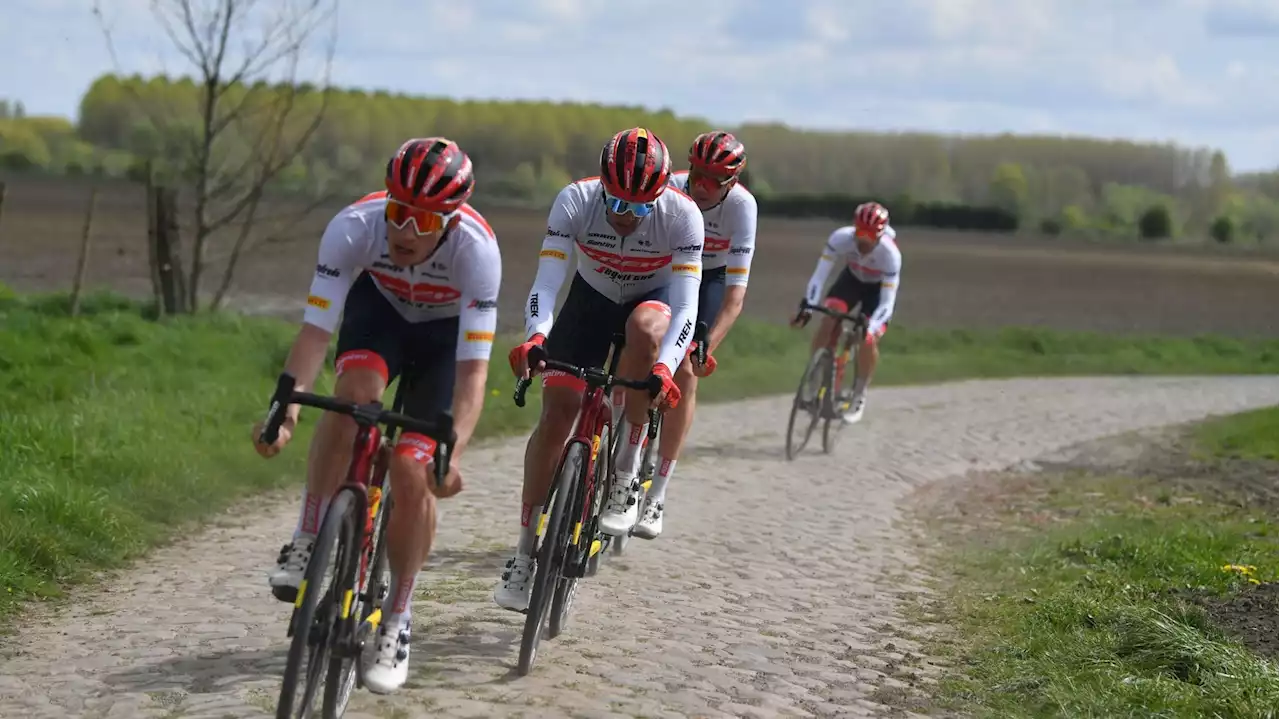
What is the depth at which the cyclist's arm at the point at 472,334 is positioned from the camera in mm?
5883

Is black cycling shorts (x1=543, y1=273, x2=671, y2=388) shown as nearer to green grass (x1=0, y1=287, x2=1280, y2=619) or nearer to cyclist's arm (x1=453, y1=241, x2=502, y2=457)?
cyclist's arm (x1=453, y1=241, x2=502, y2=457)

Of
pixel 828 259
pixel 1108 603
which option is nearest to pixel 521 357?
pixel 1108 603

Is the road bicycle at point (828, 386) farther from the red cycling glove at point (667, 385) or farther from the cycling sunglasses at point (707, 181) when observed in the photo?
the red cycling glove at point (667, 385)

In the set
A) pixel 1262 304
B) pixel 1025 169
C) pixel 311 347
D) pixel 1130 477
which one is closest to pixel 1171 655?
pixel 311 347

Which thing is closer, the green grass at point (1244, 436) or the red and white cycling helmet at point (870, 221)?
the red and white cycling helmet at point (870, 221)

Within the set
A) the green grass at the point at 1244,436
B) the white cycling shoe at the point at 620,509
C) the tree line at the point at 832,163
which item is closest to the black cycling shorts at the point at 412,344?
the white cycling shoe at the point at 620,509

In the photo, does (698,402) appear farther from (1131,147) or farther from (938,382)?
(1131,147)

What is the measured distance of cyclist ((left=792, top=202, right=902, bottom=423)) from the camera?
14.8 meters

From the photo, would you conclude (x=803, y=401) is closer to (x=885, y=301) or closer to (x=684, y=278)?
(x=885, y=301)

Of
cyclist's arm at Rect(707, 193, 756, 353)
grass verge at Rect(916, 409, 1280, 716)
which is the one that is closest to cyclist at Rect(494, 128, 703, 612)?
cyclist's arm at Rect(707, 193, 756, 353)

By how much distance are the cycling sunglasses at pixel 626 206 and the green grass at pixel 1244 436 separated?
406 inches

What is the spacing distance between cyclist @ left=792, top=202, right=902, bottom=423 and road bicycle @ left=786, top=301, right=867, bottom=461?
7 cm

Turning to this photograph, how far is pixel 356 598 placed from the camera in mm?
5664

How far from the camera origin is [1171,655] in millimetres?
7309
